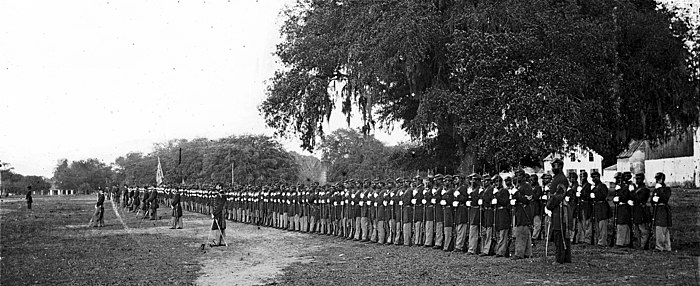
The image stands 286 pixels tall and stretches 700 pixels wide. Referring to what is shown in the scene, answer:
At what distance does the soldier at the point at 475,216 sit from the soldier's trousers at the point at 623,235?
3.19 meters

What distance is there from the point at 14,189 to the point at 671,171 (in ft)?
323

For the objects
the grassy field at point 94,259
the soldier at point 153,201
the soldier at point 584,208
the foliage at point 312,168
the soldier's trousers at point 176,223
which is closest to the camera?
the grassy field at point 94,259

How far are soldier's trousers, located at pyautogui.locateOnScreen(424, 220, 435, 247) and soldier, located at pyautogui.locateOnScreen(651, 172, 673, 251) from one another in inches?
197

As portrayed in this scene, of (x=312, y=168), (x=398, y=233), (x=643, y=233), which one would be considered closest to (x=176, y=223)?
(x=398, y=233)

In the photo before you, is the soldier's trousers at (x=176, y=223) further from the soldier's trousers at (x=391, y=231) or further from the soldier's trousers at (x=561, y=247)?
the soldier's trousers at (x=561, y=247)

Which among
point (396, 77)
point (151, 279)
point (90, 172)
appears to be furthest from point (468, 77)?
point (90, 172)

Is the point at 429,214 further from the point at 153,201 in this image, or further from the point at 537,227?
the point at 153,201

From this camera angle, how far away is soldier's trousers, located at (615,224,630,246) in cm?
1580

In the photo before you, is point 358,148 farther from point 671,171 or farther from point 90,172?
point 90,172

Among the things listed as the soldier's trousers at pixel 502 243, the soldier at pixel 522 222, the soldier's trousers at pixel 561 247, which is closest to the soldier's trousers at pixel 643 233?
the soldier at pixel 522 222

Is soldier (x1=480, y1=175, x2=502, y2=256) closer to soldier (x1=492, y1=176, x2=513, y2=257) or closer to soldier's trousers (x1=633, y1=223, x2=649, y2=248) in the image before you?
soldier (x1=492, y1=176, x2=513, y2=257)

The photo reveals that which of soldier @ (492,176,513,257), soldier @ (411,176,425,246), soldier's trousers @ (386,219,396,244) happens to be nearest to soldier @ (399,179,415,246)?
soldier @ (411,176,425,246)

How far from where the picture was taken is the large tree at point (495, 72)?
71.2 feet

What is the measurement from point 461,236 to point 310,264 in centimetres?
368
